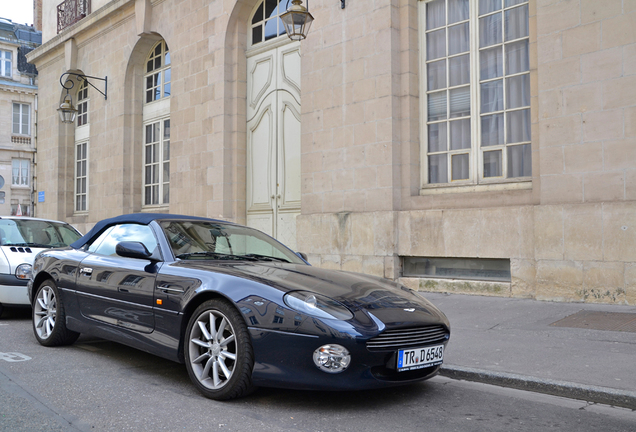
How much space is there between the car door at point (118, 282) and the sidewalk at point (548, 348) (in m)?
2.52

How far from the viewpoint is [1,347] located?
576cm

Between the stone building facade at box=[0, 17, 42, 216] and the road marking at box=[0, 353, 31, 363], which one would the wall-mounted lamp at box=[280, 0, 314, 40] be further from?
the stone building facade at box=[0, 17, 42, 216]

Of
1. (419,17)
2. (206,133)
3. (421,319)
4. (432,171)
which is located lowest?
(421,319)

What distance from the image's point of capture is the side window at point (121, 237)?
498cm

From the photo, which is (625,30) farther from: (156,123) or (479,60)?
(156,123)

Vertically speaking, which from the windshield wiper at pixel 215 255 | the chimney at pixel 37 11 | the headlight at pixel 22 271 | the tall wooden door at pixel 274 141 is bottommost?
the headlight at pixel 22 271

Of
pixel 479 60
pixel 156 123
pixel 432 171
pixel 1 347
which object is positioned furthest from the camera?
pixel 156 123

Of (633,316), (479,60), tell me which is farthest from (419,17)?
(633,316)

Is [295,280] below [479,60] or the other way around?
below

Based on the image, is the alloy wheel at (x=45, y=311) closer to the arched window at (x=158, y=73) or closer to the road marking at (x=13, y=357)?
the road marking at (x=13, y=357)

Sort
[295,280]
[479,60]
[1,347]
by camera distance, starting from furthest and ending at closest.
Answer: [479,60] → [1,347] → [295,280]

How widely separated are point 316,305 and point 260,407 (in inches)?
30.1

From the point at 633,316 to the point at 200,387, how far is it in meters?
5.07

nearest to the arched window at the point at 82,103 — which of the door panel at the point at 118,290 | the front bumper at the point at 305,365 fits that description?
the door panel at the point at 118,290
